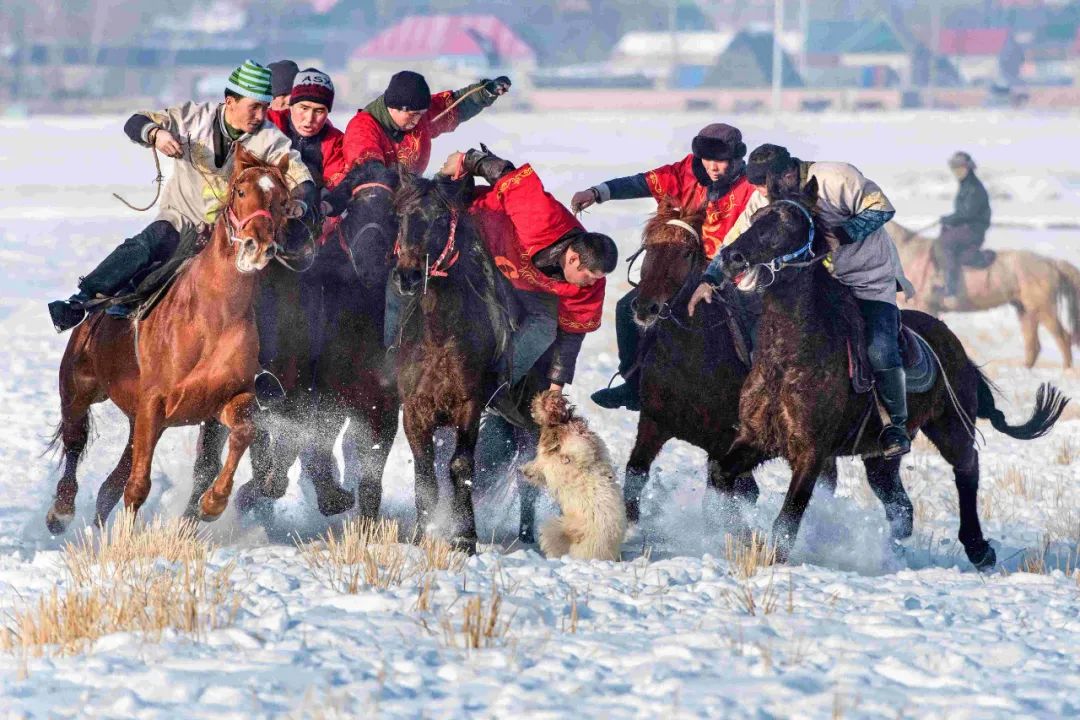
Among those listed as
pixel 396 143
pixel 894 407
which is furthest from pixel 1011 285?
pixel 396 143

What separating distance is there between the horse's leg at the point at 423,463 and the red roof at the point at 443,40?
9124 cm

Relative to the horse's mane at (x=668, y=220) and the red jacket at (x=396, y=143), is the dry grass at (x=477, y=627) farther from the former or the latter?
the red jacket at (x=396, y=143)

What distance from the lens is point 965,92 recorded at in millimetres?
80750

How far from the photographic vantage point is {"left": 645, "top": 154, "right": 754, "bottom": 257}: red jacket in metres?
7.85

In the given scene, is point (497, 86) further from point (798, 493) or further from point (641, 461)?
point (798, 493)

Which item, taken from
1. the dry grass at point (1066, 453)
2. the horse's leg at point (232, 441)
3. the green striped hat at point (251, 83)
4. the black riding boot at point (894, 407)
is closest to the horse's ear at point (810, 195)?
the black riding boot at point (894, 407)

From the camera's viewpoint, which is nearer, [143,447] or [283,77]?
[143,447]

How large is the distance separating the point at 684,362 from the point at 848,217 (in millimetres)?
1160

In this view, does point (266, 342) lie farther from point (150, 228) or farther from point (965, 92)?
point (965, 92)

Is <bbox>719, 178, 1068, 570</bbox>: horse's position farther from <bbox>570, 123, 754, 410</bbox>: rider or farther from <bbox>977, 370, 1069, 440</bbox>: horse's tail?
<bbox>977, 370, 1069, 440</bbox>: horse's tail

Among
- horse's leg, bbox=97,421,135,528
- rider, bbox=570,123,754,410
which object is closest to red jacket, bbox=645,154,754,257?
rider, bbox=570,123,754,410

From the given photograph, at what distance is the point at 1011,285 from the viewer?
17906 millimetres

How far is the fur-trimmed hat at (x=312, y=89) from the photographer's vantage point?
8219 millimetres

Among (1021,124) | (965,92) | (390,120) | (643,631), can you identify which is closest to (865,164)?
(1021,124)
